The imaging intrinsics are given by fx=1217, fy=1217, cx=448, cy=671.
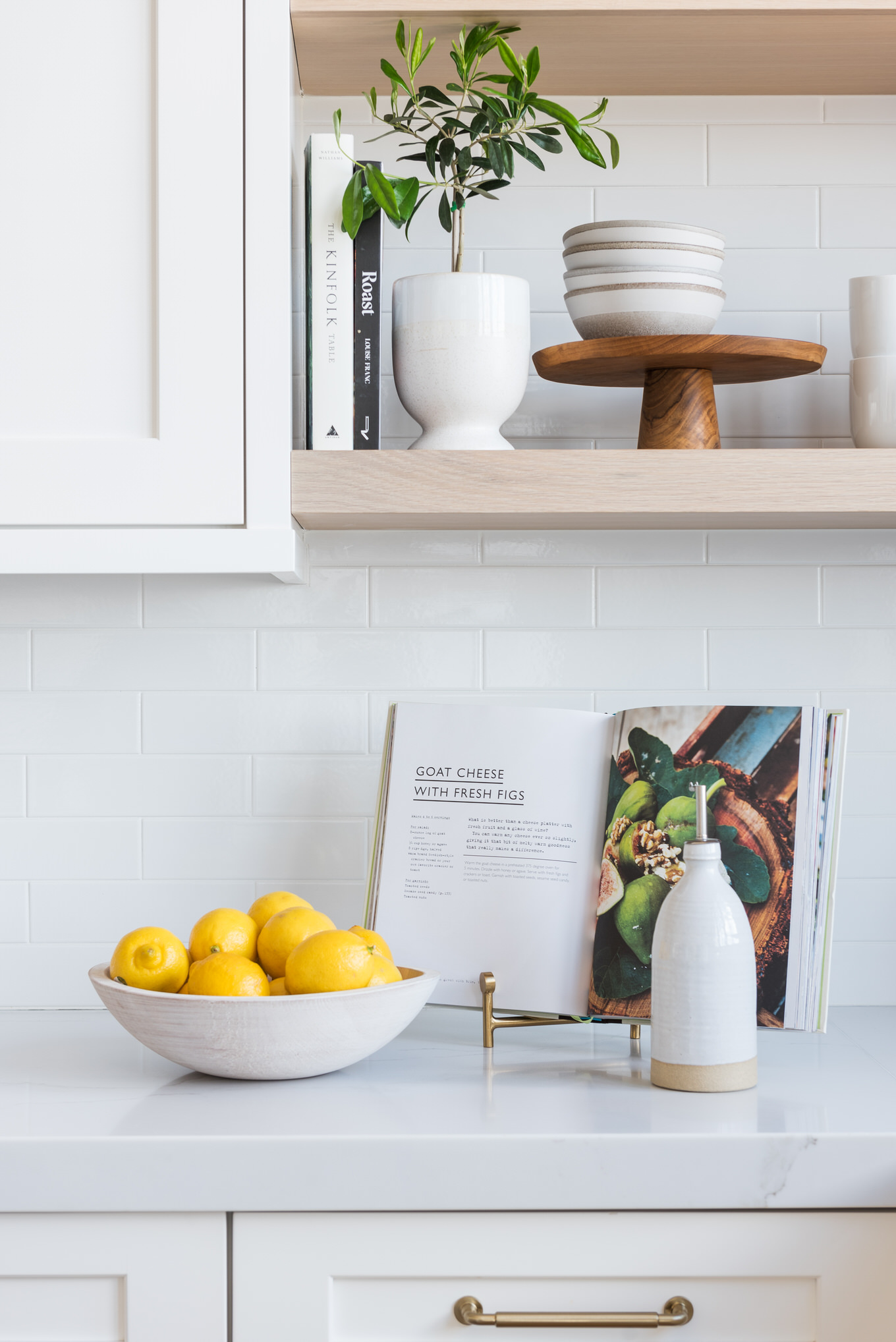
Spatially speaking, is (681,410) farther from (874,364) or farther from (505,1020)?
(505,1020)

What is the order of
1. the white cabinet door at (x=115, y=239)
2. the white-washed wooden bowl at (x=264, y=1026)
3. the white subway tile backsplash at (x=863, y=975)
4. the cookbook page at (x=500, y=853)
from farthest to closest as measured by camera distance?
the white subway tile backsplash at (x=863, y=975), the cookbook page at (x=500, y=853), the white cabinet door at (x=115, y=239), the white-washed wooden bowl at (x=264, y=1026)

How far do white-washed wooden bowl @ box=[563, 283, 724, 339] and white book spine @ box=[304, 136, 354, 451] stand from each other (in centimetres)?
26

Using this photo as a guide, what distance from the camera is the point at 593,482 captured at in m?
1.27

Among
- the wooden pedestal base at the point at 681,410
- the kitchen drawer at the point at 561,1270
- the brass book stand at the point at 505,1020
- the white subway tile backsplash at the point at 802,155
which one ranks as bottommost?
the kitchen drawer at the point at 561,1270

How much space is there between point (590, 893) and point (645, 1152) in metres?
0.37

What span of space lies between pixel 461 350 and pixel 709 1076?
77 centimetres

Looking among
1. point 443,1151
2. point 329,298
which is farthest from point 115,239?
point 443,1151

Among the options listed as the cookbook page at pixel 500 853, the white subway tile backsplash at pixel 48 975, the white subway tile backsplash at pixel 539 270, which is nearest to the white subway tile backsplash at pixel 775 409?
the white subway tile backsplash at pixel 539 270

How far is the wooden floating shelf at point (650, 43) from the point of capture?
1.30m

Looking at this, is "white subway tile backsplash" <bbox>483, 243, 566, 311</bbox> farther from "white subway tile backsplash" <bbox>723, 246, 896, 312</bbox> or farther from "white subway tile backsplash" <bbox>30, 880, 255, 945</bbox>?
"white subway tile backsplash" <bbox>30, 880, 255, 945</bbox>

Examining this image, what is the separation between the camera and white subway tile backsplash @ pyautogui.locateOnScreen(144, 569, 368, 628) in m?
1.57

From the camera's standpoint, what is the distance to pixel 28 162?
1.22 m

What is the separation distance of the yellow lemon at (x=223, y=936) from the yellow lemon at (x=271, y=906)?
0.09 ft

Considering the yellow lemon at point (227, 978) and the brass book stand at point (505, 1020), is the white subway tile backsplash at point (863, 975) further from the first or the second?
the yellow lemon at point (227, 978)
